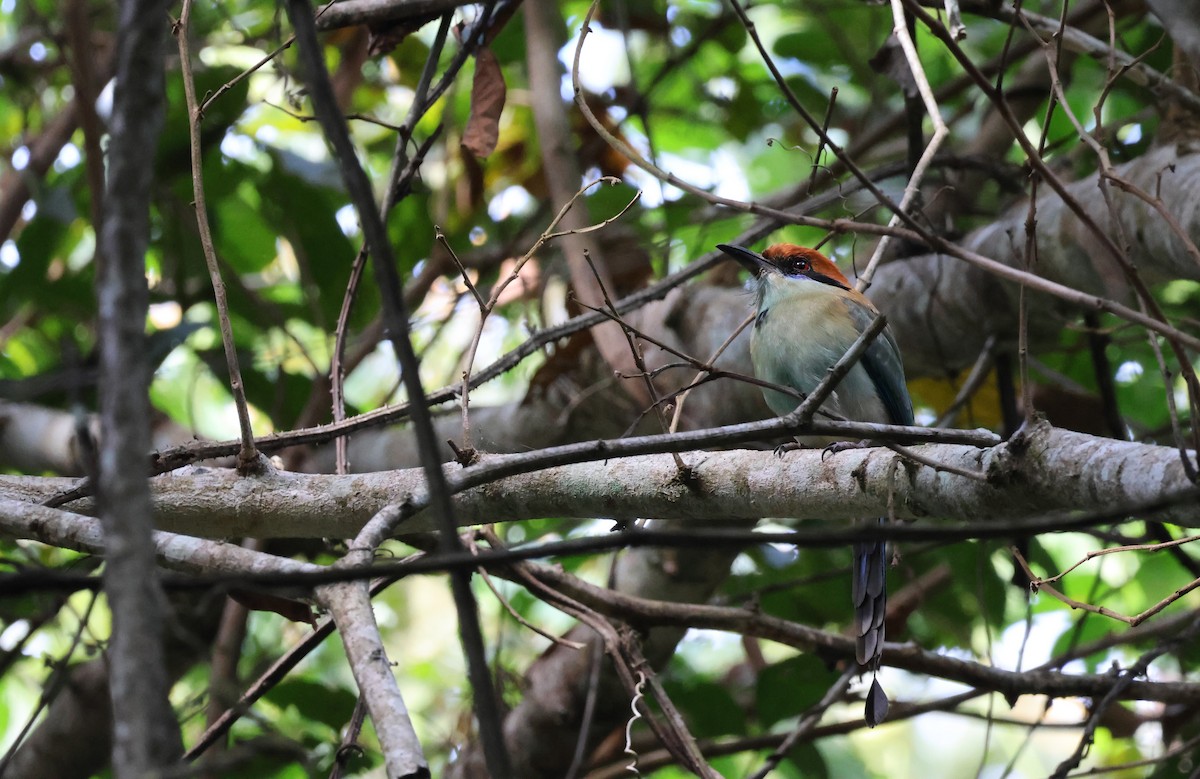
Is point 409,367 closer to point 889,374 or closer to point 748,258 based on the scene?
point 889,374

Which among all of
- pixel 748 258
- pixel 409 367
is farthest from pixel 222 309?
pixel 748 258

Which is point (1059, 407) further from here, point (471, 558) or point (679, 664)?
point (471, 558)

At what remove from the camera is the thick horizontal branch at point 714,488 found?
1518 mm

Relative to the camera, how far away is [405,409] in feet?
7.04

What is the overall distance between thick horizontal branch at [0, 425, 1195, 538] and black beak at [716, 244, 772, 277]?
146 cm

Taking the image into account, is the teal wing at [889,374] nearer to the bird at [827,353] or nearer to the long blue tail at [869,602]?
the bird at [827,353]

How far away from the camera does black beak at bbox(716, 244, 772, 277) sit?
3453 mm

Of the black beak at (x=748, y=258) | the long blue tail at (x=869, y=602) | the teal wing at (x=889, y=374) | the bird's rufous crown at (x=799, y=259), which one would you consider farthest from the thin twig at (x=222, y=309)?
the bird's rufous crown at (x=799, y=259)

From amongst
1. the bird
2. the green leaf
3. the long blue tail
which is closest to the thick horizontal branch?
the long blue tail

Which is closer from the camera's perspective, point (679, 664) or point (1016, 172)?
point (1016, 172)

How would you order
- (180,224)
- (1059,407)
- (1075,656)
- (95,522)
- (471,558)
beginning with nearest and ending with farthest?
(471,558) → (95,522) → (1075,656) → (1059,407) → (180,224)

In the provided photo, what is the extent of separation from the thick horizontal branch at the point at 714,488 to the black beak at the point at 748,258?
1459 mm

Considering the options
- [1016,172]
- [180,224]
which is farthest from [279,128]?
[1016,172]

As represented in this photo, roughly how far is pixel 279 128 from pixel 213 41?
638mm
